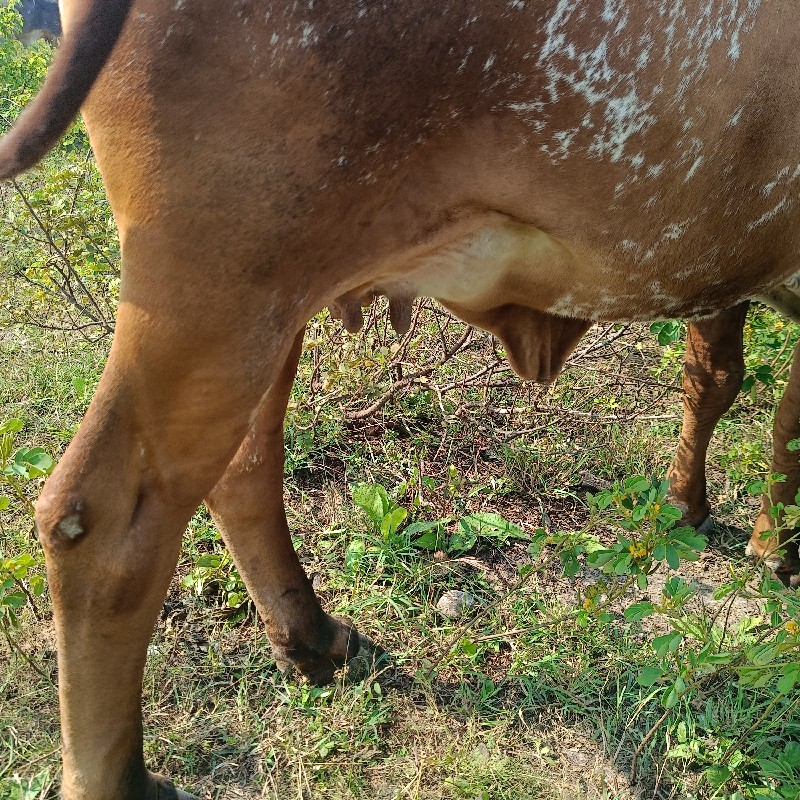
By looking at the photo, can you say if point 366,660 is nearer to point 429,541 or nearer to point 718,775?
point 429,541

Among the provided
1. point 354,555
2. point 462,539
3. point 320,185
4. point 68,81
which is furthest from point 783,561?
point 68,81

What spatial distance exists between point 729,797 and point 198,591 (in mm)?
1746

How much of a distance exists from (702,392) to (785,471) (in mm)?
435

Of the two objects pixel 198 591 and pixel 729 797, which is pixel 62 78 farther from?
pixel 729 797

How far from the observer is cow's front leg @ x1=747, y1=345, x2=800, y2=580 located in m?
2.94

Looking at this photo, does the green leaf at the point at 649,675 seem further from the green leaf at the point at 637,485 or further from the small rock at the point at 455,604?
the small rock at the point at 455,604

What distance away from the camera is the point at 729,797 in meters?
2.26

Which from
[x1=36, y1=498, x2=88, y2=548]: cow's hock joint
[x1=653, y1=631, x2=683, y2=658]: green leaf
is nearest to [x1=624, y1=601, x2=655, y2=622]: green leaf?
[x1=653, y1=631, x2=683, y2=658]: green leaf

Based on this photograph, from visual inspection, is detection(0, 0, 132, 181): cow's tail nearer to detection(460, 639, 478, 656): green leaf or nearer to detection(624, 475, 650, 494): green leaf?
detection(624, 475, 650, 494): green leaf

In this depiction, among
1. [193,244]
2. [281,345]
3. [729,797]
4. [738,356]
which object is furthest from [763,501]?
[193,244]

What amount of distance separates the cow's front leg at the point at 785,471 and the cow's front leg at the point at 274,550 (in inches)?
60.6

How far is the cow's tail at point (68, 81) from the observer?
144 centimetres

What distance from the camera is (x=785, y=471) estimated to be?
9.88ft

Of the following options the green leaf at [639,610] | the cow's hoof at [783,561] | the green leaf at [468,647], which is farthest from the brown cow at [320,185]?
the cow's hoof at [783,561]
